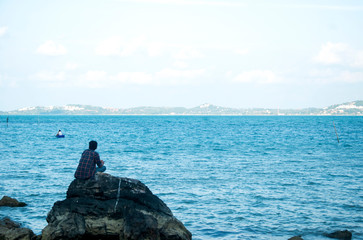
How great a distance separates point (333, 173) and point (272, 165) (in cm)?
663

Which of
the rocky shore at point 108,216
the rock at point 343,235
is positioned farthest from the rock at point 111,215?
the rock at point 343,235

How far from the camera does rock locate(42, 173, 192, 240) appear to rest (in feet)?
45.6

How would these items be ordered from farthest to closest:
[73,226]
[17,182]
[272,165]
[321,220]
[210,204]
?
[272,165], [17,182], [210,204], [321,220], [73,226]

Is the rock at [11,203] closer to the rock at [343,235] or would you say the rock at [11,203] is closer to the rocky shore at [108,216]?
the rocky shore at [108,216]

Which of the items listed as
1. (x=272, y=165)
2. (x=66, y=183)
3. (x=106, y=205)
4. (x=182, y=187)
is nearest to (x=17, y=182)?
(x=66, y=183)

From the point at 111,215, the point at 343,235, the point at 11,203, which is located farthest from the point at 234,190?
the point at 11,203

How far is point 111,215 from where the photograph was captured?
1428cm

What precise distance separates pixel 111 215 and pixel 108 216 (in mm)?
106

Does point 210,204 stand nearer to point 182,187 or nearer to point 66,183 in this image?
point 182,187

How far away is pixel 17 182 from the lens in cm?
2764

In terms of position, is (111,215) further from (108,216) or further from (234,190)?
(234,190)

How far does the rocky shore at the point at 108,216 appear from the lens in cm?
1391

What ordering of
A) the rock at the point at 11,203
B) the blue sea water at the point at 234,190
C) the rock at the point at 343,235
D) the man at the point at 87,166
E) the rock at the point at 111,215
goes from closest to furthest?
the rock at the point at 111,215, the man at the point at 87,166, the rock at the point at 343,235, the blue sea water at the point at 234,190, the rock at the point at 11,203

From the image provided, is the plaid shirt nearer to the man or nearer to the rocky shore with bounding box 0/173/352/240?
the man
